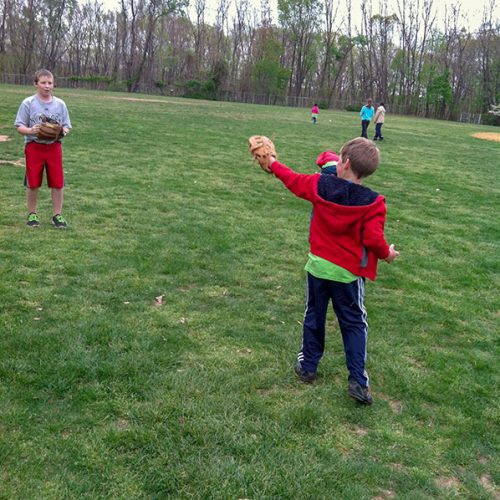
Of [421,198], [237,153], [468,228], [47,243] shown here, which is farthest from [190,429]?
[237,153]

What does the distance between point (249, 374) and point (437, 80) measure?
65656 mm

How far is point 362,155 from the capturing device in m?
3.30

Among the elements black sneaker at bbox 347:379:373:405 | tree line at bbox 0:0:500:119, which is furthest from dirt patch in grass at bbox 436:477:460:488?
tree line at bbox 0:0:500:119

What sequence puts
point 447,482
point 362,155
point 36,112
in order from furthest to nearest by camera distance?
1. point 36,112
2. point 362,155
3. point 447,482

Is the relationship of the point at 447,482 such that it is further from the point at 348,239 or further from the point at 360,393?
the point at 348,239

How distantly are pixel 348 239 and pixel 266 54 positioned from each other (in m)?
73.0

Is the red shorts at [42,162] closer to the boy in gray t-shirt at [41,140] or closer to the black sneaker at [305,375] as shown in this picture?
the boy in gray t-shirt at [41,140]

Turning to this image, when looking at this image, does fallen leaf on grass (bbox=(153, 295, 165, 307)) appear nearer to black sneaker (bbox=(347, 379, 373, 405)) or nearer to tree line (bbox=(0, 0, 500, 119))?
black sneaker (bbox=(347, 379, 373, 405))

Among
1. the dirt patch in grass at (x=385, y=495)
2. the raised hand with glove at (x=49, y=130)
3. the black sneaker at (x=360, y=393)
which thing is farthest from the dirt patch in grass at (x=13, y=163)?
the dirt patch in grass at (x=385, y=495)

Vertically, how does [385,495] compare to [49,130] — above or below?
below

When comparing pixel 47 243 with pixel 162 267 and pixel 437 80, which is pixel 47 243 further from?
pixel 437 80

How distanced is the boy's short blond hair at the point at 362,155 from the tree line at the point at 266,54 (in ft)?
194

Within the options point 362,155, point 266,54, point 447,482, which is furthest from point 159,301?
point 266,54

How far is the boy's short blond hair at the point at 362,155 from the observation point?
3.30 meters
